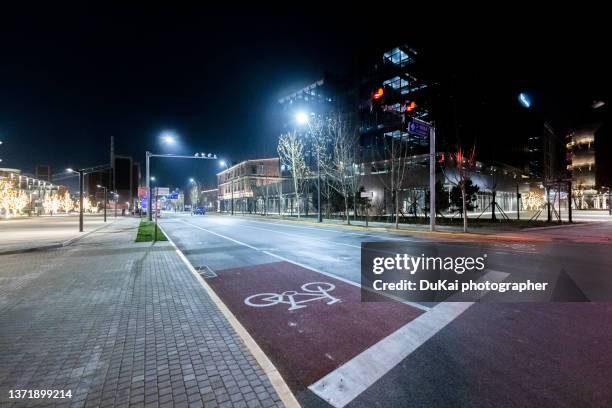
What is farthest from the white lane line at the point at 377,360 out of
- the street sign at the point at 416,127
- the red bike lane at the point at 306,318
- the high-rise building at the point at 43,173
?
the high-rise building at the point at 43,173

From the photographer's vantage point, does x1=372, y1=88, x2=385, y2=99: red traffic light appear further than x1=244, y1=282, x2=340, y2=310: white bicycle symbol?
Yes

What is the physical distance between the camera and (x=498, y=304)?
6.29 metres

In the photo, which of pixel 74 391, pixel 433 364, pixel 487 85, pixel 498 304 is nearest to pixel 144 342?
pixel 74 391

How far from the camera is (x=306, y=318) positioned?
5.72m

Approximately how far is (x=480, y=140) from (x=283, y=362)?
5533 centimetres

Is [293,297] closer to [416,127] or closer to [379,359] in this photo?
[379,359]

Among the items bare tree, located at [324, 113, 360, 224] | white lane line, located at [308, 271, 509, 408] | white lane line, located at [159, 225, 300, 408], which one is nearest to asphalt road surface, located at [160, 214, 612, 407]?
white lane line, located at [308, 271, 509, 408]

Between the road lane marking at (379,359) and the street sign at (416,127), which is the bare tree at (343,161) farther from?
the road lane marking at (379,359)

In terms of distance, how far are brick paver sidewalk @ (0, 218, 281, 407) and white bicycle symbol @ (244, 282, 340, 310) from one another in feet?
3.21

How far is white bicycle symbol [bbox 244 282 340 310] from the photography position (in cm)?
657

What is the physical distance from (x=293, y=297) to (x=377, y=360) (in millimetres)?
3119

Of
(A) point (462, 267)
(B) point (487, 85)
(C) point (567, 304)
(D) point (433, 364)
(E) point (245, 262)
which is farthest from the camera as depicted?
(B) point (487, 85)

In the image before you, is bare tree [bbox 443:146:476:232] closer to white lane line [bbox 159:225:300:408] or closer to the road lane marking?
the road lane marking

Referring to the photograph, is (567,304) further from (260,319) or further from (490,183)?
(490,183)
